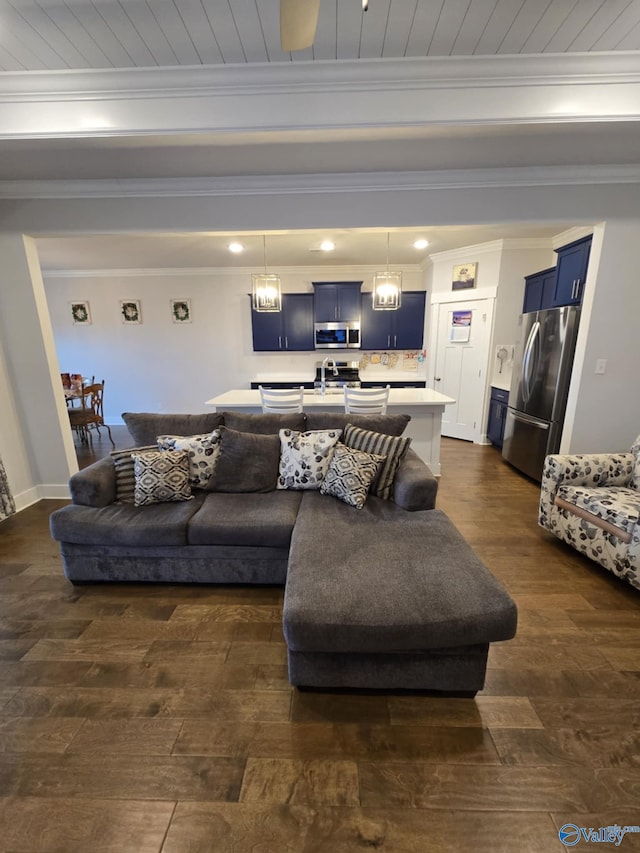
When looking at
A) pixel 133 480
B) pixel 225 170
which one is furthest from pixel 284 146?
pixel 133 480

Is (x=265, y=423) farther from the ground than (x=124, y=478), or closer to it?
farther from the ground

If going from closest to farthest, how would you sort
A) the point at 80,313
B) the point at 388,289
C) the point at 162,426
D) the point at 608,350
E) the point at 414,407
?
the point at 162,426, the point at 608,350, the point at 414,407, the point at 388,289, the point at 80,313

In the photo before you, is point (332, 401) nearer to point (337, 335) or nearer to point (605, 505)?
point (605, 505)

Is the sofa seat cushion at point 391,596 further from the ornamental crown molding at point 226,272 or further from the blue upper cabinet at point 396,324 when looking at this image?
the ornamental crown molding at point 226,272

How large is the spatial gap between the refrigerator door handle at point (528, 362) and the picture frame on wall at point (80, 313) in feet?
23.2

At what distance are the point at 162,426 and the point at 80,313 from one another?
17.2 feet

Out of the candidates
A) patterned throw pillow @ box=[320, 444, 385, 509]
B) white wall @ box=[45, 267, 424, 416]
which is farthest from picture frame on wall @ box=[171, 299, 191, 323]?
patterned throw pillow @ box=[320, 444, 385, 509]

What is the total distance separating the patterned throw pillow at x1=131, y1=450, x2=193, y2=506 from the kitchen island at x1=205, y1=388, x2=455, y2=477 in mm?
1362

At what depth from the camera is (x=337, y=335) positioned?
236 inches

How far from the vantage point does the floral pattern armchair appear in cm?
207

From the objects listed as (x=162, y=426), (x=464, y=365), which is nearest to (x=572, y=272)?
(x=464, y=365)

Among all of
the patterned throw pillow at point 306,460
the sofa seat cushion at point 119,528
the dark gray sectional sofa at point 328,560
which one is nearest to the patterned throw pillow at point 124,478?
the dark gray sectional sofa at point 328,560

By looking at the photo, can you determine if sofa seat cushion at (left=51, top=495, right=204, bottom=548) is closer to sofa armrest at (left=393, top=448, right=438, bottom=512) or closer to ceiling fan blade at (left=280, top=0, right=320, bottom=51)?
sofa armrest at (left=393, top=448, right=438, bottom=512)

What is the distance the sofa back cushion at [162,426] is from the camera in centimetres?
260
